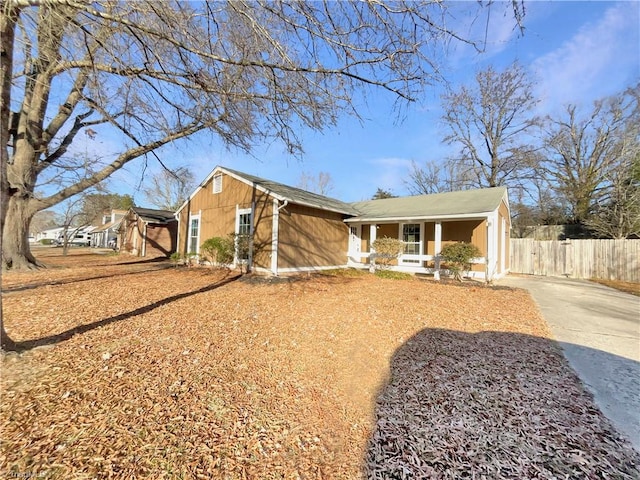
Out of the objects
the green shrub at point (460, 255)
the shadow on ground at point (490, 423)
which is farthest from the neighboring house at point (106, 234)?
the shadow on ground at point (490, 423)

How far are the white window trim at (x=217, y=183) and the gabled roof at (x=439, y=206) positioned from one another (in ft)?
20.6

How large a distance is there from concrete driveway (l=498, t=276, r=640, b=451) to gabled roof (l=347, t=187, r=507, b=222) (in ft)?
12.1

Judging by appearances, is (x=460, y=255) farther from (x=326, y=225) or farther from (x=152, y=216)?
(x=152, y=216)

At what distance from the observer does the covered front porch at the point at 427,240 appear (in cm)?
Result: 1043

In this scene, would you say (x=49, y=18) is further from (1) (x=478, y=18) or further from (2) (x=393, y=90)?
(1) (x=478, y=18)

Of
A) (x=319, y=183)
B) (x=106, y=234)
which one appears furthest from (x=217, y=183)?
(x=106, y=234)

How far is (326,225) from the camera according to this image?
1256 centimetres

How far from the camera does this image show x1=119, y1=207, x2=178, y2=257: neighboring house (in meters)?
19.7

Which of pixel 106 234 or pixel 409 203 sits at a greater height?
pixel 409 203

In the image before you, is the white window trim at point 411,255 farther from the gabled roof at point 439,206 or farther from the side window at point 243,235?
the side window at point 243,235

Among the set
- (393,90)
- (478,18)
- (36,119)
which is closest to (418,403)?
(393,90)

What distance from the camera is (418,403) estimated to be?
105 inches

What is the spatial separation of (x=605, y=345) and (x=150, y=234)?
75.6ft

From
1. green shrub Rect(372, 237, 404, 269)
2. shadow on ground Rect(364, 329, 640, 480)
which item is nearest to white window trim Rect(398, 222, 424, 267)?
green shrub Rect(372, 237, 404, 269)
